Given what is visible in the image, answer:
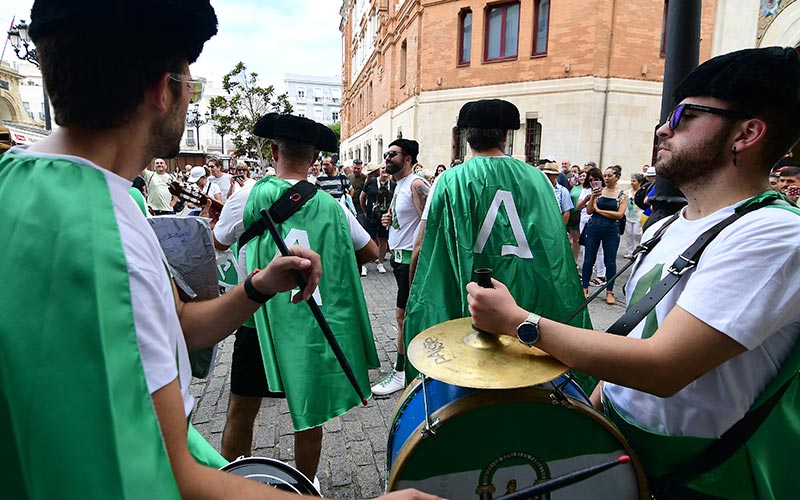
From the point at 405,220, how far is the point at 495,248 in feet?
7.45

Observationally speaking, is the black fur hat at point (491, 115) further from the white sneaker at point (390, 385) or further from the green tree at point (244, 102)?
the green tree at point (244, 102)

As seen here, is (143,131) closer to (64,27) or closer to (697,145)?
(64,27)

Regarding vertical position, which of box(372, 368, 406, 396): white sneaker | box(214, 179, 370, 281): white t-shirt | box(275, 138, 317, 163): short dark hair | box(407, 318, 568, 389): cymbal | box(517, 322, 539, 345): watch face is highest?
box(275, 138, 317, 163): short dark hair

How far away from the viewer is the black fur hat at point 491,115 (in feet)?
10.5

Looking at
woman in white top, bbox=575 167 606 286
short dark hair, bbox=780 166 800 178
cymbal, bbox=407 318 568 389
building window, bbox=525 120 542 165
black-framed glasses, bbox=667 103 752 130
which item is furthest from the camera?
building window, bbox=525 120 542 165

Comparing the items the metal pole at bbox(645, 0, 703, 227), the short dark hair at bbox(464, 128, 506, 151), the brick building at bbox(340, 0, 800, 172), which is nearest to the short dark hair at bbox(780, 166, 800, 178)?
the metal pole at bbox(645, 0, 703, 227)

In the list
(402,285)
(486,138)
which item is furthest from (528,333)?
(402,285)

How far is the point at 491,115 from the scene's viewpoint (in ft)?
10.4

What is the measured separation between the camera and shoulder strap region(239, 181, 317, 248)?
280 centimetres

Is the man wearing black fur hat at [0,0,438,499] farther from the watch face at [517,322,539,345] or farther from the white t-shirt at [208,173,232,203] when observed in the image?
the white t-shirt at [208,173,232,203]

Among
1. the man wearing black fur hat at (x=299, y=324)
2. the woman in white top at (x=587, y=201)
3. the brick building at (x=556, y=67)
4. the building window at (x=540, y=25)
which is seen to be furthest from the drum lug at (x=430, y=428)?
the building window at (x=540, y=25)

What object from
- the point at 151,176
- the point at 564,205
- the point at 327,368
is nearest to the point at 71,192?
the point at 327,368

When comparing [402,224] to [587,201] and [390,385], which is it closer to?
[390,385]

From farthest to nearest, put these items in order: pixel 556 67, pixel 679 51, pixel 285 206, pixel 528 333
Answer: pixel 556 67 < pixel 679 51 < pixel 285 206 < pixel 528 333
